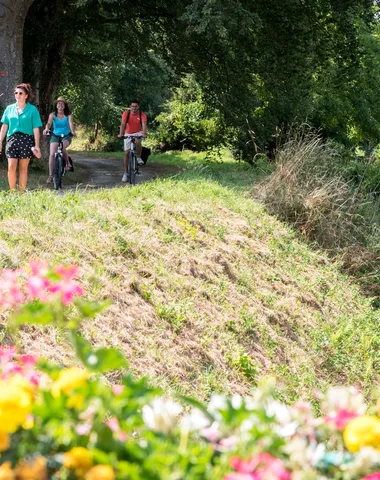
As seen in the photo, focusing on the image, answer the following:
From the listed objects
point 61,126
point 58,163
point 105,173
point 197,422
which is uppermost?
point 197,422

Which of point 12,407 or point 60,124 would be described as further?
point 60,124

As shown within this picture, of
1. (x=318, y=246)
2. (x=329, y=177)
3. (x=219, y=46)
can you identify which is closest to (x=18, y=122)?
(x=318, y=246)

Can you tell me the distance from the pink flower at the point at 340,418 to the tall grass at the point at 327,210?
10.2 metres

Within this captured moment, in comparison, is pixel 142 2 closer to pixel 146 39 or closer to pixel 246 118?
pixel 146 39

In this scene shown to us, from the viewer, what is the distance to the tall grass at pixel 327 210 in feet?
41.3

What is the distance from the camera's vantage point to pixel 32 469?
5.08 feet

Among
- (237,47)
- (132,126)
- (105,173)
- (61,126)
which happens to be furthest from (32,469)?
(105,173)

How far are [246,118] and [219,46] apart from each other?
2050 millimetres

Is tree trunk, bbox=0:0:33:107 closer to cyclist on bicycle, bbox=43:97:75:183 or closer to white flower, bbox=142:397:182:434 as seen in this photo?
cyclist on bicycle, bbox=43:97:75:183

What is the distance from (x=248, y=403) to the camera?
207 centimetres

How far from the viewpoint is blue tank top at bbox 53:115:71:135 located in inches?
569

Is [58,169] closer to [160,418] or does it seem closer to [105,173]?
[105,173]

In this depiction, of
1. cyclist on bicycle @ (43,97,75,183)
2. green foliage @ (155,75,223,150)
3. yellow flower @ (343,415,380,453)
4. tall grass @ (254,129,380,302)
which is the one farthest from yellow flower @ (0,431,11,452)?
green foliage @ (155,75,223,150)

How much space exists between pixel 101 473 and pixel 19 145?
10512mm
